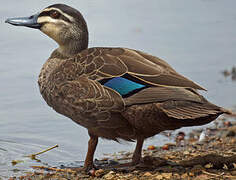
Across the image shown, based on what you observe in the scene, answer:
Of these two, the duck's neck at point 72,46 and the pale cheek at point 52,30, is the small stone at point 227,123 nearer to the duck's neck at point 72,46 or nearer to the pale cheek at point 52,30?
the duck's neck at point 72,46

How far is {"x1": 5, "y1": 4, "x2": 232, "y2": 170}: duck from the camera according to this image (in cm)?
531

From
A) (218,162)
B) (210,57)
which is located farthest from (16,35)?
(218,162)

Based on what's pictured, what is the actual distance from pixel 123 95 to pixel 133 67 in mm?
336

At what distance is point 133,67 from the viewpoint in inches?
221

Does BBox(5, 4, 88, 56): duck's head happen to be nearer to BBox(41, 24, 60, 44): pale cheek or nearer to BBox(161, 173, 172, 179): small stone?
BBox(41, 24, 60, 44): pale cheek

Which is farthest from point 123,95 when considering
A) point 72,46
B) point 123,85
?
point 72,46

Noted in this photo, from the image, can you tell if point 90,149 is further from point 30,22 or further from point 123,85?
point 30,22

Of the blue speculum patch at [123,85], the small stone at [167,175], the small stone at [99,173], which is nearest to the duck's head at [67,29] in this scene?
the blue speculum patch at [123,85]

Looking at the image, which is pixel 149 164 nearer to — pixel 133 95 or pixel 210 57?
pixel 133 95

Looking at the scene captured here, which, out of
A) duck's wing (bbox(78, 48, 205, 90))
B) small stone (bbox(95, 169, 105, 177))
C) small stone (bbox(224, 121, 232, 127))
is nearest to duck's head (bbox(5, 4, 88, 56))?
duck's wing (bbox(78, 48, 205, 90))

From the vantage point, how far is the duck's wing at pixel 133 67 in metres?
5.46

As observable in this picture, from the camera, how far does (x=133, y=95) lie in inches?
214

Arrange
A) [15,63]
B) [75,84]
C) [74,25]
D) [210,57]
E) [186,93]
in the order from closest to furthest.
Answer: [186,93] < [75,84] < [74,25] < [15,63] < [210,57]

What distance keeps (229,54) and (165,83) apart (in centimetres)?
675
